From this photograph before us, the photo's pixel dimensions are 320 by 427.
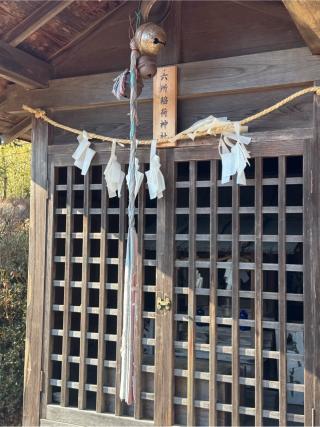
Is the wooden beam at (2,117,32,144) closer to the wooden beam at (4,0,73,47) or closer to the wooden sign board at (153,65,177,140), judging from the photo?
the wooden beam at (4,0,73,47)

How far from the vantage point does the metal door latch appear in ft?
11.1

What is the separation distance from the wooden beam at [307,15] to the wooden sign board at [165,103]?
1049 mm

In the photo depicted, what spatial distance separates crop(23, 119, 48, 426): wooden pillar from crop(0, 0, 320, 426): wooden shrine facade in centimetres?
1

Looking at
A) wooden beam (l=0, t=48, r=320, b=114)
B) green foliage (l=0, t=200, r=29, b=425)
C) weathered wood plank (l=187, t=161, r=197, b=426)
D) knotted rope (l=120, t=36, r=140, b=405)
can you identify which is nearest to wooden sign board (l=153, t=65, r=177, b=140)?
wooden beam (l=0, t=48, r=320, b=114)

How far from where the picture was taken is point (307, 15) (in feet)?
8.29

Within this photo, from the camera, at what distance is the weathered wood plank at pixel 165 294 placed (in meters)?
3.34

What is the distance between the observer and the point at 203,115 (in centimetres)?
349

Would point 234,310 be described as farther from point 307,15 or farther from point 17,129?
point 17,129

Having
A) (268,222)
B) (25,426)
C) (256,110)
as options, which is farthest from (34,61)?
(25,426)

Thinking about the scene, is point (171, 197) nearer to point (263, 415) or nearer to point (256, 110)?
point (256, 110)

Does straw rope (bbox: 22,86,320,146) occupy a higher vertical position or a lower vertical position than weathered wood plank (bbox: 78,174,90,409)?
higher

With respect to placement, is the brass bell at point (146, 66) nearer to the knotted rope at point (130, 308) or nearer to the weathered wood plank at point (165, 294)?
the knotted rope at point (130, 308)

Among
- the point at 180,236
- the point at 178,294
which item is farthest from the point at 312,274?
the point at 178,294

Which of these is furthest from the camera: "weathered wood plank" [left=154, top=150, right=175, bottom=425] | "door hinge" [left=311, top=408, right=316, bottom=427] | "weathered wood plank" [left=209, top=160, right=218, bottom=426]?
"weathered wood plank" [left=154, top=150, right=175, bottom=425]
